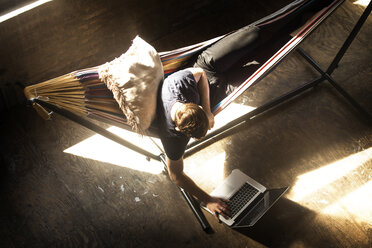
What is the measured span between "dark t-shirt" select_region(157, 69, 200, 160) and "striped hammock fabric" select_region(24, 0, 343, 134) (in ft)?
0.66

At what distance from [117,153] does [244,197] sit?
877 millimetres

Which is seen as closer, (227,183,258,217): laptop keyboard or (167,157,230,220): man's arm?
(167,157,230,220): man's arm

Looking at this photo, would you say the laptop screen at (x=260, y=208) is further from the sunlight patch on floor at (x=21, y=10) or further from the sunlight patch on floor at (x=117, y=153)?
the sunlight patch on floor at (x=21, y=10)

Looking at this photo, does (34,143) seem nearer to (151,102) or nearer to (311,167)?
(151,102)

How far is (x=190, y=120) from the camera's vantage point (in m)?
1.30

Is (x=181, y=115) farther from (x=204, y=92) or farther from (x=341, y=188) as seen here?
(x=341, y=188)

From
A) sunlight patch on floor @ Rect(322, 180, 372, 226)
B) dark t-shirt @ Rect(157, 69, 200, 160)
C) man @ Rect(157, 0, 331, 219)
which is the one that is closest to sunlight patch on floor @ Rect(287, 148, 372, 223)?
sunlight patch on floor @ Rect(322, 180, 372, 226)

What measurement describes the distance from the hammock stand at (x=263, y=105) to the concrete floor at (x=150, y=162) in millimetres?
64

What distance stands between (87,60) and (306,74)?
5.45ft

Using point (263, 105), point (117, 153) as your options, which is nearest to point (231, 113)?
point (263, 105)

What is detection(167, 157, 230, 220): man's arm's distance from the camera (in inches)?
60.8

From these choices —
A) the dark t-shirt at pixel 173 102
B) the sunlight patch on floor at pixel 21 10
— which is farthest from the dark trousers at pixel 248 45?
the sunlight patch on floor at pixel 21 10

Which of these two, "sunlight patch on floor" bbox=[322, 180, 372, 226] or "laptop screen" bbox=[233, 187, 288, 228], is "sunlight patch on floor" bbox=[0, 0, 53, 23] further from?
"sunlight patch on floor" bbox=[322, 180, 372, 226]

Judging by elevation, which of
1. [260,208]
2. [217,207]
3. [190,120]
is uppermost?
[190,120]
